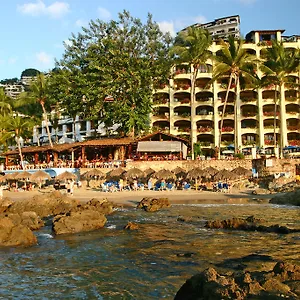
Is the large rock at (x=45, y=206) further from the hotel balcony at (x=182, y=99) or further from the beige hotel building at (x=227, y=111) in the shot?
the hotel balcony at (x=182, y=99)

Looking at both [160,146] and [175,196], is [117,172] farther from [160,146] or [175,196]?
[175,196]

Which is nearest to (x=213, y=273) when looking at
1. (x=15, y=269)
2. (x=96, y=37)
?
(x=15, y=269)

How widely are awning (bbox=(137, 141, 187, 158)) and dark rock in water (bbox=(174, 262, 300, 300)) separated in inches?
1396

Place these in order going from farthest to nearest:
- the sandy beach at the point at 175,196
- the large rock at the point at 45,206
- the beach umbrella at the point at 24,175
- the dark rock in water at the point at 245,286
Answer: the beach umbrella at the point at 24,175 < the sandy beach at the point at 175,196 < the large rock at the point at 45,206 < the dark rock in water at the point at 245,286

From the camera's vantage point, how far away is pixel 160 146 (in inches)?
1684

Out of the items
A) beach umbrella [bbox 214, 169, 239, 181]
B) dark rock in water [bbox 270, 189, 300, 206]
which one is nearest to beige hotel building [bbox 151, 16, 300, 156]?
beach umbrella [bbox 214, 169, 239, 181]

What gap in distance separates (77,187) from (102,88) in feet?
39.1

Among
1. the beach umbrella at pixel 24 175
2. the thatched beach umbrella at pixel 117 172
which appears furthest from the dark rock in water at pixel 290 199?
the beach umbrella at pixel 24 175

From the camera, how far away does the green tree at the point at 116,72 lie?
144 ft

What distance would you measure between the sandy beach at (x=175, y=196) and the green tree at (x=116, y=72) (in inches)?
463

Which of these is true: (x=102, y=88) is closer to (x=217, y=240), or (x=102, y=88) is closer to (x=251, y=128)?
(x=251, y=128)

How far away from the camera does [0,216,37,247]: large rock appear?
49.9 feet

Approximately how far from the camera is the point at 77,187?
125ft

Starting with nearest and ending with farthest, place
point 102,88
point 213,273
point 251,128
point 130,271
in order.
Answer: point 213,273 < point 130,271 < point 102,88 < point 251,128
